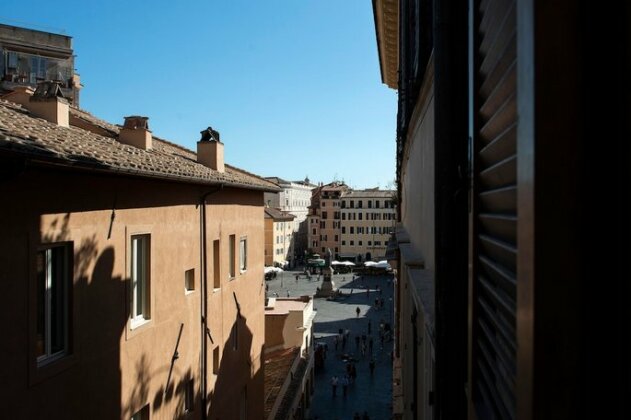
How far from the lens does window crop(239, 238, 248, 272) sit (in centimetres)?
1460

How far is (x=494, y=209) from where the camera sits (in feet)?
5.13

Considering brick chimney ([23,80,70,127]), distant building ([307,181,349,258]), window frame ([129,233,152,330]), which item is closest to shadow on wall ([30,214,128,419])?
window frame ([129,233,152,330])

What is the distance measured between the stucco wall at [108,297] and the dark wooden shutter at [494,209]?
526 centimetres

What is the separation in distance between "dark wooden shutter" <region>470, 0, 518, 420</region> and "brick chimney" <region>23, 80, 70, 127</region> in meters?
8.88

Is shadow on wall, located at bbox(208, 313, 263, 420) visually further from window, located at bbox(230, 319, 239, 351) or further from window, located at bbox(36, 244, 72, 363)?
window, located at bbox(36, 244, 72, 363)

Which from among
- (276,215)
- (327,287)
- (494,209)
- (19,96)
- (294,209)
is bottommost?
(327,287)

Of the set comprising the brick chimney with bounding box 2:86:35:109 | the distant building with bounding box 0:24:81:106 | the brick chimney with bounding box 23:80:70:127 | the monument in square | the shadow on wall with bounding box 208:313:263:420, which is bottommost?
the monument in square

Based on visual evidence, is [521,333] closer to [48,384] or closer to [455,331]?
[455,331]

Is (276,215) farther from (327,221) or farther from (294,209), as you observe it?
(294,209)

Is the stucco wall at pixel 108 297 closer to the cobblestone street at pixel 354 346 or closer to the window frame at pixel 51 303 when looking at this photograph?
the window frame at pixel 51 303

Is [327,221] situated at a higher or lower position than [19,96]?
lower

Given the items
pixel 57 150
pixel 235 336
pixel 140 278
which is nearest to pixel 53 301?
pixel 57 150

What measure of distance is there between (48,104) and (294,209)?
8056cm
